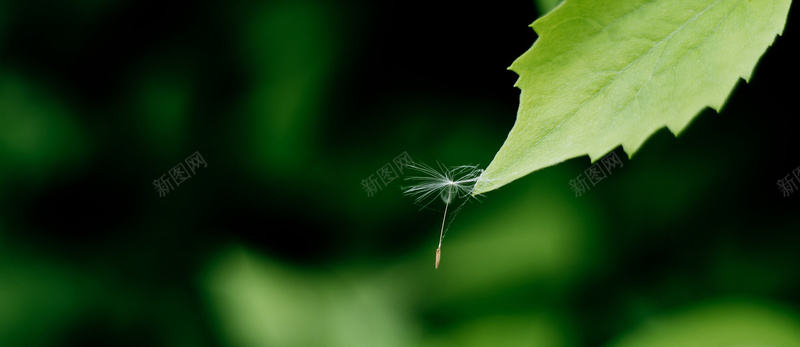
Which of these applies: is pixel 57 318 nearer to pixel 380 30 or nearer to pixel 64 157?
pixel 64 157

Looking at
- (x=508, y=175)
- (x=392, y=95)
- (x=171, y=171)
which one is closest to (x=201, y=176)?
(x=171, y=171)

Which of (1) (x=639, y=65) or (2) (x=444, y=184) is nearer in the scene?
(1) (x=639, y=65)

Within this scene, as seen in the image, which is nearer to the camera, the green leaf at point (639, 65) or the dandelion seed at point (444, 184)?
the green leaf at point (639, 65)

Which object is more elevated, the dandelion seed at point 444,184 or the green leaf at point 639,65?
the dandelion seed at point 444,184

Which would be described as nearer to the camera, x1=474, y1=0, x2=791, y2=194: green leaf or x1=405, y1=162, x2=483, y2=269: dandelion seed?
x1=474, y1=0, x2=791, y2=194: green leaf
